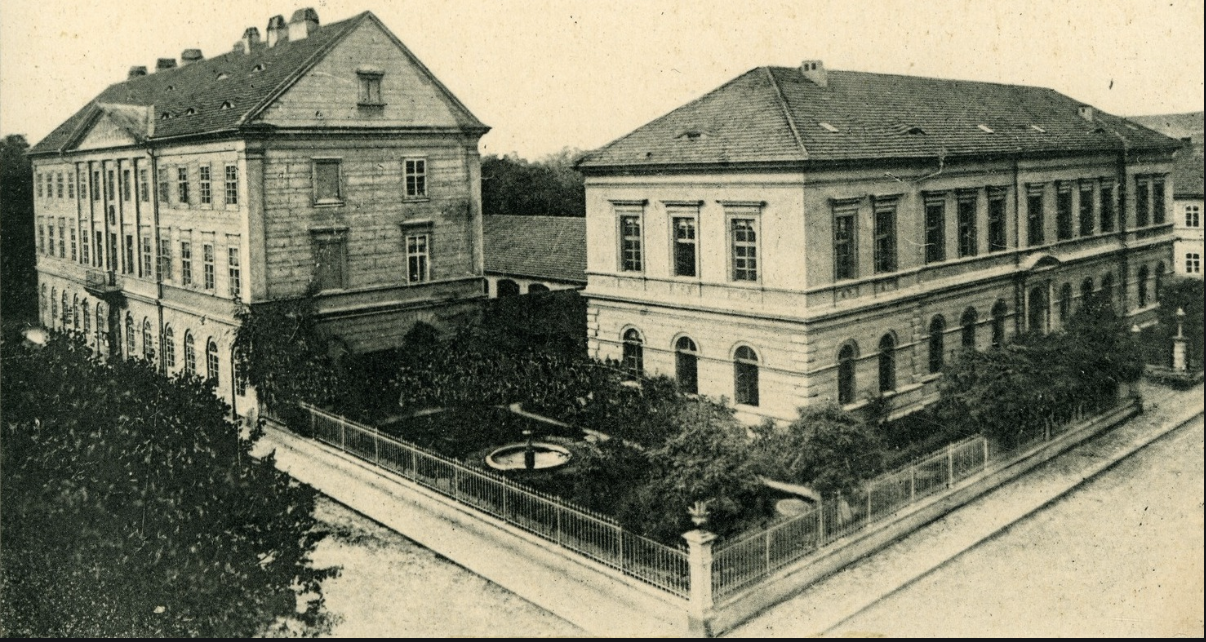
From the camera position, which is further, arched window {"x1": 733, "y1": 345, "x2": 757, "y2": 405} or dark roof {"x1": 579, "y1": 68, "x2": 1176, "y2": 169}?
arched window {"x1": 733, "y1": 345, "x2": 757, "y2": 405}

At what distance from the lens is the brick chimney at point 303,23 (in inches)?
1254

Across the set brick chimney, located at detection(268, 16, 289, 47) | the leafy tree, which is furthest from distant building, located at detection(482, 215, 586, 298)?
the leafy tree

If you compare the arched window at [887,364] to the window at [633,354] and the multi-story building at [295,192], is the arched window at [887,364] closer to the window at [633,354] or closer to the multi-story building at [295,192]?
the window at [633,354]

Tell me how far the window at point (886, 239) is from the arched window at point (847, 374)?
2347 mm

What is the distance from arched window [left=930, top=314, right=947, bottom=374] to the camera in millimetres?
27797

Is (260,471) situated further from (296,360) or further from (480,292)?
(480,292)

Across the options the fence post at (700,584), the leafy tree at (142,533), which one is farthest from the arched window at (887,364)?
the leafy tree at (142,533)

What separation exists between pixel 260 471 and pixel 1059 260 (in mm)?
26722

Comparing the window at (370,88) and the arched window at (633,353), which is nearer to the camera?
the arched window at (633,353)

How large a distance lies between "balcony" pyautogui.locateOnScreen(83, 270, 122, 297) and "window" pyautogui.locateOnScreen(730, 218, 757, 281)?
24.0 metres

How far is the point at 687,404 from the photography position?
23.4 metres

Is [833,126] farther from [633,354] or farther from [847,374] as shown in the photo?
[633,354]

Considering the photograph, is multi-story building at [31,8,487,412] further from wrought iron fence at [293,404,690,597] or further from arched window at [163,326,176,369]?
wrought iron fence at [293,404,690,597]

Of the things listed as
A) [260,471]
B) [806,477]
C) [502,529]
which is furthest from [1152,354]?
[260,471]
